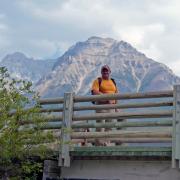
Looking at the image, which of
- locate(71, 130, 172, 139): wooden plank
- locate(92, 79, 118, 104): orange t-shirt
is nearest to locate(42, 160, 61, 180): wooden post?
locate(71, 130, 172, 139): wooden plank

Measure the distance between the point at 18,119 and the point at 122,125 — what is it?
78.8 inches

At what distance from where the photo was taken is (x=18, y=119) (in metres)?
9.82

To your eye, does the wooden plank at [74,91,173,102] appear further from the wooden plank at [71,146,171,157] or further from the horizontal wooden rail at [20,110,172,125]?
the wooden plank at [71,146,171,157]

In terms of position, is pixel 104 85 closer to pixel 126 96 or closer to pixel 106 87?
pixel 106 87

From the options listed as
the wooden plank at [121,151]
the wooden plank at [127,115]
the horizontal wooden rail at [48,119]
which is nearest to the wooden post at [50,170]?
the wooden plank at [121,151]

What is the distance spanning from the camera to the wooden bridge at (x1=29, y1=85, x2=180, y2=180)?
10.2 meters

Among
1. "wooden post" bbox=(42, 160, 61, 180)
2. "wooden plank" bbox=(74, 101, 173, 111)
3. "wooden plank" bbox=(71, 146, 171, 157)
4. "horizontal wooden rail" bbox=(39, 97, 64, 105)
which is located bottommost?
"wooden post" bbox=(42, 160, 61, 180)

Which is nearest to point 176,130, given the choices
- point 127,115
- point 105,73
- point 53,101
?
point 127,115

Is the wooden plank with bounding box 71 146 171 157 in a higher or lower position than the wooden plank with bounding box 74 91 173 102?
lower

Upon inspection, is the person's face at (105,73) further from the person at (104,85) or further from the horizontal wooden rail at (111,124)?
the horizontal wooden rail at (111,124)

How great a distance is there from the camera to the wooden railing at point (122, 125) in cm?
1018

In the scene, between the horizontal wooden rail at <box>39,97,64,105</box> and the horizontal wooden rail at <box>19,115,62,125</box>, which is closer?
the horizontal wooden rail at <box>19,115,62,125</box>

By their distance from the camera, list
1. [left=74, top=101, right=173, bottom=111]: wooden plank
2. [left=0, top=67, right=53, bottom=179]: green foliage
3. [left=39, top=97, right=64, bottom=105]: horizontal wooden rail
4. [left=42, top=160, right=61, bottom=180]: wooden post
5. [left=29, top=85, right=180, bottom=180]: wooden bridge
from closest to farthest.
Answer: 1. [left=0, top=67, right=53, bottom=179]: green foliage
2. [left=29, top=85, right=180, bottom=180]: wooden bridge
3. [left=74, top=101, right=173, bottom=111]: wooden plank
4. [left=42, top=160, right=61, bottom=180]: wooden post
5. [left=39, top=97, right=64, bottom=105]: horizontal wooden rail

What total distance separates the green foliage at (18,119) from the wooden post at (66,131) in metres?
0.75
